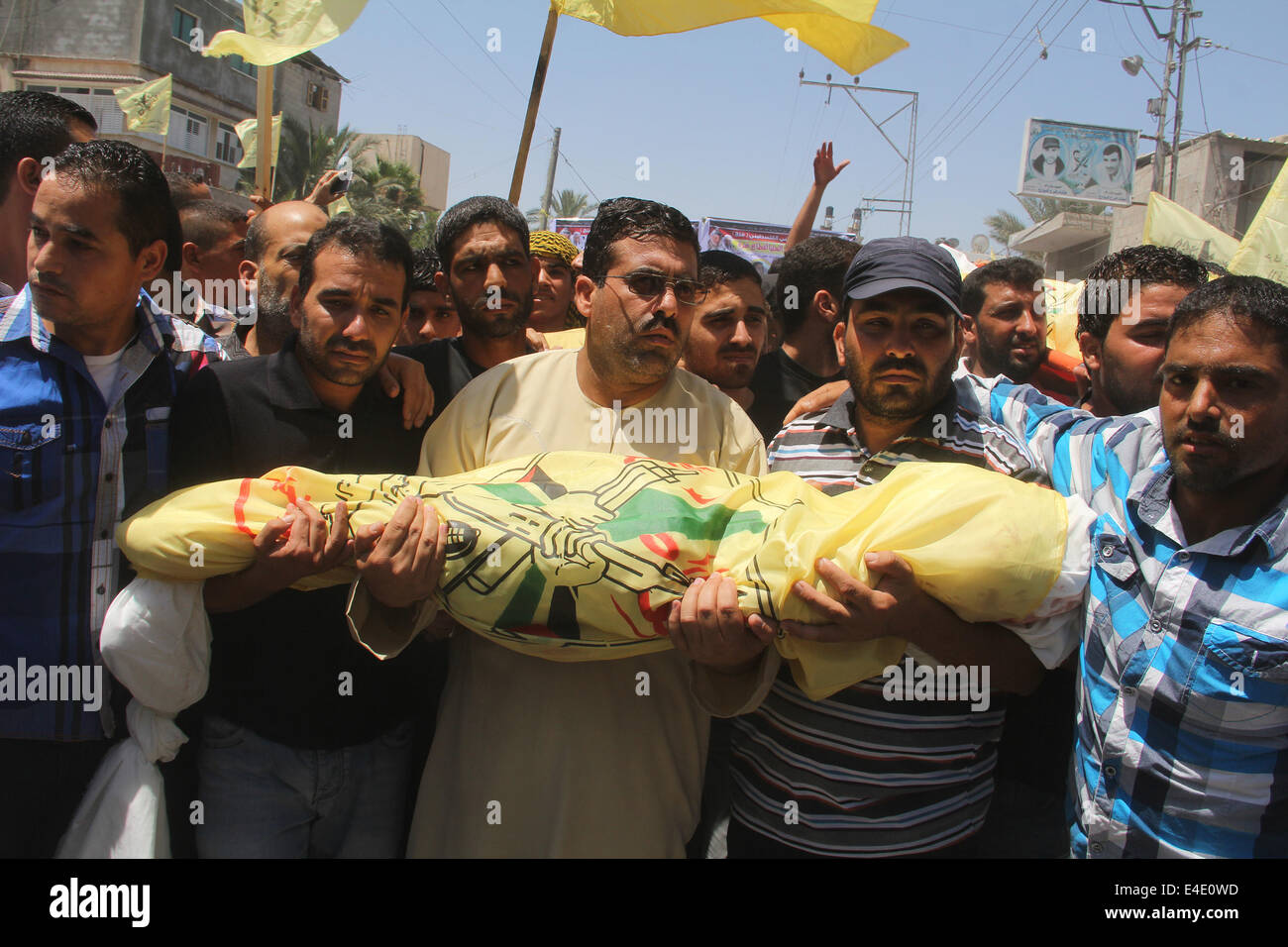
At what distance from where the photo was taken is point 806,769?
7.18 ft

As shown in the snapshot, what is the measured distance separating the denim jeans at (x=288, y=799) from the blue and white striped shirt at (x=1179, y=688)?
183 centimetres

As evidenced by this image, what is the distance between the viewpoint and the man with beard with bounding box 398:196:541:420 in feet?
10.8

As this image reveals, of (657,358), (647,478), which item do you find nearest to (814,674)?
(647,478)

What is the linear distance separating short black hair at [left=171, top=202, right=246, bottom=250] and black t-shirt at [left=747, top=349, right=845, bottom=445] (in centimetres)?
327

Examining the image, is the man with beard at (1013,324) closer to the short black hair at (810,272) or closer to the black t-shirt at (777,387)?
the short black hair at (810,272)

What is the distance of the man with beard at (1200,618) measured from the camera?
1859 mm

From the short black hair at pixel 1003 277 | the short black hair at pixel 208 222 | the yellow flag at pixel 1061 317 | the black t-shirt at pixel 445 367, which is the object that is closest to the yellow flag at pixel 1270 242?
the short black hair at pixel 1003 277

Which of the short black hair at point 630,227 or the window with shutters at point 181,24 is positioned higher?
the window with shutters at point 181,24

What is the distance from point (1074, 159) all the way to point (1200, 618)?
32251 mm

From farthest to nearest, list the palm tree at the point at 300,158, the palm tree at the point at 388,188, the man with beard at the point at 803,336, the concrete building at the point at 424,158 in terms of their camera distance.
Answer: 1. the concrete building at the point at 424,158
2. the palm tree at the point at 388,188
3. the palm tree at the point at 300,158
4. the man with beard at the point at 803,336

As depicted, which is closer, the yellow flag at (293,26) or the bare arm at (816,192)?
the yellow flag at (293,26)

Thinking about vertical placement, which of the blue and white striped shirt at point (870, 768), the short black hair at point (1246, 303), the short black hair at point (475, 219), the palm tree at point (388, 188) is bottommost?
the blue and white striped shirt at point (870, 768)

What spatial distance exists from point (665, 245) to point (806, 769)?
5.04 ft

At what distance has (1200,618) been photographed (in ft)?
6.24
